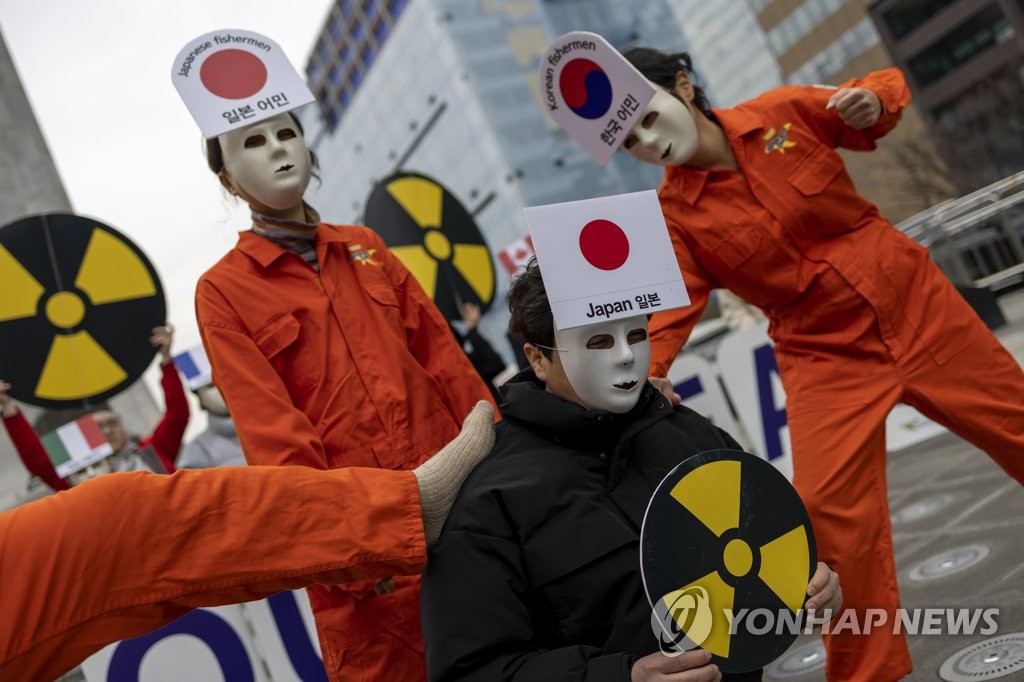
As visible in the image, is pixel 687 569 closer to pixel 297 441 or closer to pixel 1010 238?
pixel 297 441

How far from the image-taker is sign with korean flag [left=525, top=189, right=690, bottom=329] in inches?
76.1

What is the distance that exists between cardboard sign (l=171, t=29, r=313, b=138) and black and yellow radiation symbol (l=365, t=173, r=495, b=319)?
259 centimetres

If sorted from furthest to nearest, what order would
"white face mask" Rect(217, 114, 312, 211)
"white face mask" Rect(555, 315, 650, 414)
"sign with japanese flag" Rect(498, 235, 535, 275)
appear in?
"sign with japanese flag" Rect(498, 235, 535, 275)
"white face mask" Rect(217, 114, 312, 211)
"white face mask" Rect(555, 315, 650, 414)

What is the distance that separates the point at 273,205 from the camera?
8.94 feet

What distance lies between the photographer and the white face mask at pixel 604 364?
205 centimetres

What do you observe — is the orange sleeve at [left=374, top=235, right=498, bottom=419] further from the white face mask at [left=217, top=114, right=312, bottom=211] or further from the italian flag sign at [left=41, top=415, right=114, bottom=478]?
the italian flag sign at [left=41, top=415, right=114, bottom=478]

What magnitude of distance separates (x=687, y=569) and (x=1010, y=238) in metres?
10.7

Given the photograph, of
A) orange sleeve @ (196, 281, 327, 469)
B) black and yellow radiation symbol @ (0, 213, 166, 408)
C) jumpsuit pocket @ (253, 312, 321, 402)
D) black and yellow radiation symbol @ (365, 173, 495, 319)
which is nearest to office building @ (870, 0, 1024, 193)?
black and yellow radiation symbol @ (365, 173, 495, 319)

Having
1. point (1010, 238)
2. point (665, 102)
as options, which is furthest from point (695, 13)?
point (665, 102)

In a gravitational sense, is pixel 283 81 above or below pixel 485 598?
above

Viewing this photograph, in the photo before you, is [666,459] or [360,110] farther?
[360,110]

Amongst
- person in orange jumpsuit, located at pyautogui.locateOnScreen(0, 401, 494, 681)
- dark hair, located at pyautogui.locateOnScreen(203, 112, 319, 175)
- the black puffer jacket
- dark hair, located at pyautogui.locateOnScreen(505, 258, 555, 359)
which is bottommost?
the black puffer jacket

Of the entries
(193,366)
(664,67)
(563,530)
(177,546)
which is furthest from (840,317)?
(193,366)

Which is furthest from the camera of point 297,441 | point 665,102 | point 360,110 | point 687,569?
point 360,110
